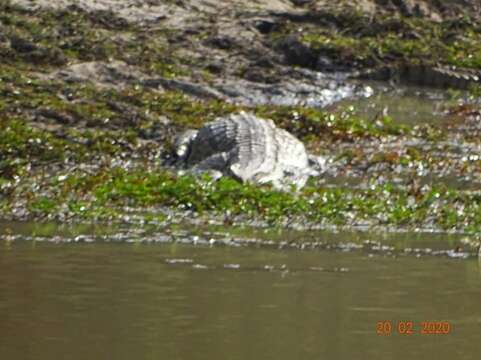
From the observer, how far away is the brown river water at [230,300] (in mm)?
5695

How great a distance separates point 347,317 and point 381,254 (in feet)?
5.75

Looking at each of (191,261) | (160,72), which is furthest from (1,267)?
(160,72)

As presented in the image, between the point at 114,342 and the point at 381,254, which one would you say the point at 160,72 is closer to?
the point at 381,254

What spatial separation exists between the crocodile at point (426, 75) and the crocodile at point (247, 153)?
3854mm

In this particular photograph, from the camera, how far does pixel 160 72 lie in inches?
595

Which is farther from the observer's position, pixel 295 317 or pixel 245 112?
pixel 245 112

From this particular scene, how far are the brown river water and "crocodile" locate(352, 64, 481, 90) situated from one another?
7797 millimetres

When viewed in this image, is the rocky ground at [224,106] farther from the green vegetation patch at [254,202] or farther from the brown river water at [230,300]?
the brown river water at [230,300]

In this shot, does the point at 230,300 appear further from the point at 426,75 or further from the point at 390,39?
the point at 390,39

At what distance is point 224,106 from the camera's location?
13.8 meters

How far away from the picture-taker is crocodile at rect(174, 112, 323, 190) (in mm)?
10773

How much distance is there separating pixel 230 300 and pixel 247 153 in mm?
4848
